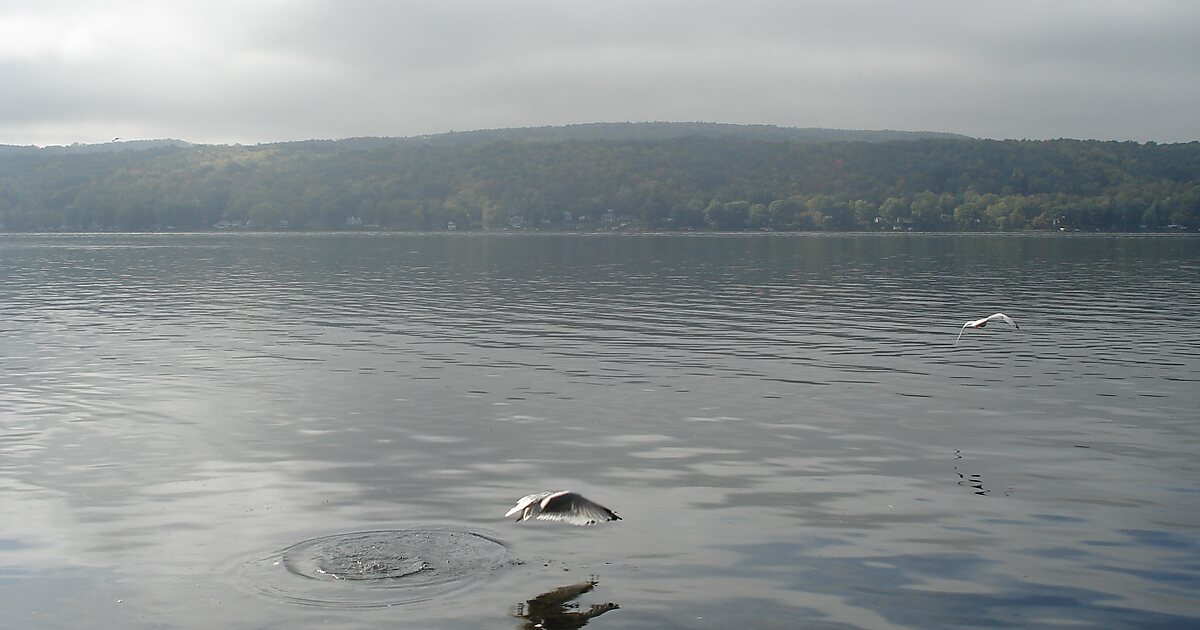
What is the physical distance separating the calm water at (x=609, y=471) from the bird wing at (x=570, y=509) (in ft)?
3.39

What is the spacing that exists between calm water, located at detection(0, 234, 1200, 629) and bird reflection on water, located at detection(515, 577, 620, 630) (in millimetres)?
102

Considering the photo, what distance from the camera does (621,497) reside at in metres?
21.7

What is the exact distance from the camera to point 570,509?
16797 mm

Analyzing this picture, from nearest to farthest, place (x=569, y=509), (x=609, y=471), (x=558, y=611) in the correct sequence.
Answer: (x=558, y=611) < (x=569, y=509) < (x=609, y=471)

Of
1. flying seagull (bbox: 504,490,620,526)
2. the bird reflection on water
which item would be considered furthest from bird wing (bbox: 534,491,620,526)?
the bird reflection on water

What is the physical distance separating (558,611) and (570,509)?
4.95 ft

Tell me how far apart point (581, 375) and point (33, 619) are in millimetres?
22345

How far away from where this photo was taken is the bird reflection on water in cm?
1548

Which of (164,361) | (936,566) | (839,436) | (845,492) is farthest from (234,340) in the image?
(936,566)

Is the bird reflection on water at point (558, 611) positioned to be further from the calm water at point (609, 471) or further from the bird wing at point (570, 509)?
the bird wing at point (570, 509)

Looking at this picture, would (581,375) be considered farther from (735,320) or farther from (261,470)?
(735,320)

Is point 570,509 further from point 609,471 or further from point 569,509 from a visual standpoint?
point 609,471

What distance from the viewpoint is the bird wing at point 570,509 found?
55.0 feet

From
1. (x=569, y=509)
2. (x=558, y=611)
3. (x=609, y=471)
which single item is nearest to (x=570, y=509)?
(x=569, y=509)
